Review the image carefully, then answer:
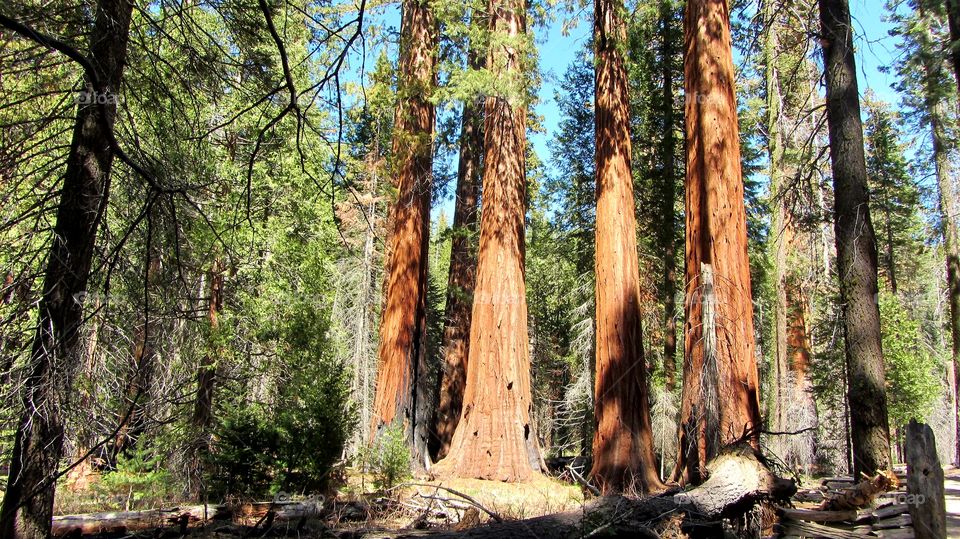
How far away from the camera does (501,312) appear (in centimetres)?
1132

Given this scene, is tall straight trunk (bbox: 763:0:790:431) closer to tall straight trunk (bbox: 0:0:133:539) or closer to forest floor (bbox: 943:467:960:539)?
forest floor (bbox: 943:467:960:539)

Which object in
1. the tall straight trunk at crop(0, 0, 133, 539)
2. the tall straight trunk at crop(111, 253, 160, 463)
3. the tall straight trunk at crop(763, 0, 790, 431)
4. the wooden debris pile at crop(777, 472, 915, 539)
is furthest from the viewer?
the tall straight trunk at crop(763, 0, 790, 431)

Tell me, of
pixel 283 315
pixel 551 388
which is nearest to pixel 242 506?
pixel 283 315

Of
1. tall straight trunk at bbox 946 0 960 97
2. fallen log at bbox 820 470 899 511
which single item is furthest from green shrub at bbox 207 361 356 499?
tall straight trunk at bbox 946 0 960 97

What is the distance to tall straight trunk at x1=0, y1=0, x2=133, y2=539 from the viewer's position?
3.62 metres

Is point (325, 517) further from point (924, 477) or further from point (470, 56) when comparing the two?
point (470, 56)

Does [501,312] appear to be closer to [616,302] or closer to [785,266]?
[616,302]

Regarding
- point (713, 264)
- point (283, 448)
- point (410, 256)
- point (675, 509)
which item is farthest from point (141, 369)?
point (410, 256)

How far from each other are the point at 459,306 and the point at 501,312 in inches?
203

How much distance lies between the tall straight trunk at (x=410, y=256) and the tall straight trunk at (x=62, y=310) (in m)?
7.01

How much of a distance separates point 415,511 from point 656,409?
13.3 metres

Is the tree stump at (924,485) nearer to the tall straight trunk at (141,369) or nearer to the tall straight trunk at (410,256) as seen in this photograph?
the tall straight trunk at (141,369)

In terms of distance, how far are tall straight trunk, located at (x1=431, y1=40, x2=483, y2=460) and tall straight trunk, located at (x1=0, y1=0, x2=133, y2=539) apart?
1171 centimetres

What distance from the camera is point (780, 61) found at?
17.8m
